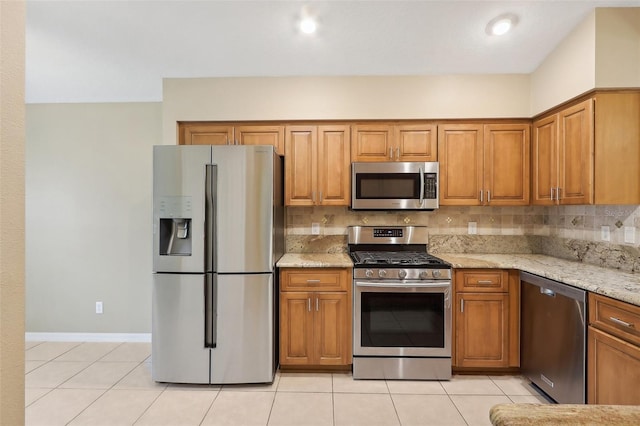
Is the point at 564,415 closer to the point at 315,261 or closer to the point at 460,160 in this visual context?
the point at 315,261

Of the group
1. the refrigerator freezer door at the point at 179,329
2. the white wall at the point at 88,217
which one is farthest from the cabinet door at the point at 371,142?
the white wall at the point at 88,217

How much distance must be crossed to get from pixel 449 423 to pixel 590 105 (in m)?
2.37

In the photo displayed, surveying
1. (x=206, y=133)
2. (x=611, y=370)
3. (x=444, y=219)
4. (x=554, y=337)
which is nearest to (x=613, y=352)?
(x=611, y=370)

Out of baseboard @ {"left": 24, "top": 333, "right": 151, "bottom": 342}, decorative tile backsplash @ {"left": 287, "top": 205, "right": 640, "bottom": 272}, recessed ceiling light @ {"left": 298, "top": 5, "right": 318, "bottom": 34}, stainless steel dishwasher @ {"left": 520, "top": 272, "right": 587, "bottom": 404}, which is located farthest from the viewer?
baseboard @ {"left": 24, "top": 333, "right": 151, "bottom": 342}

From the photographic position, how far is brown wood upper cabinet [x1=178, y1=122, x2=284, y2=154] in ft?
10.5

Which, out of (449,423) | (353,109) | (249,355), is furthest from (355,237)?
(449,423)

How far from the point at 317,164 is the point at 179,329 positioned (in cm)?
181

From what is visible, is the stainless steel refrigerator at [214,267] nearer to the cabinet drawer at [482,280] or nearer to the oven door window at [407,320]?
the oven door window at [407,320]

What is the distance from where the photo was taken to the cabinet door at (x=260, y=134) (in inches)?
125

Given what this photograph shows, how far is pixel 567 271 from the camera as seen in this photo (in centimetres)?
238

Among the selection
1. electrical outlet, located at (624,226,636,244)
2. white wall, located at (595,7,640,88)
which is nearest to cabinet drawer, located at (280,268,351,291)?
electrical outlet, located at (624,226,636,244)

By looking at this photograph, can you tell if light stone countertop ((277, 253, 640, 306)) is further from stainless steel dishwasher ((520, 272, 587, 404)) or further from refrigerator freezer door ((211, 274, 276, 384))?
refrigerator freezer door ((211, 274, 276, 384))

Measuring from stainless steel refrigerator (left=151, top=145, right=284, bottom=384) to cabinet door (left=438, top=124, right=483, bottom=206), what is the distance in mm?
1674

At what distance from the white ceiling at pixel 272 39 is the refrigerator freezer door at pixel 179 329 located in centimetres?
184
